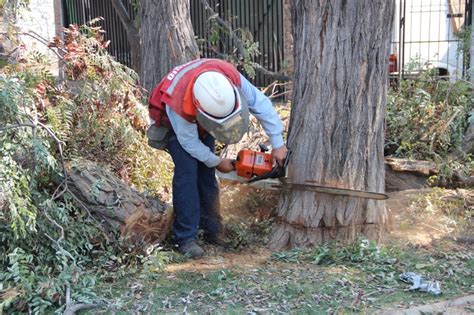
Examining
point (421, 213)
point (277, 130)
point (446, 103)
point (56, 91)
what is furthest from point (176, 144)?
point (446, 103)

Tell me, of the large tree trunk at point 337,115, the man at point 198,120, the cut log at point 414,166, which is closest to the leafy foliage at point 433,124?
the cut log at point 414,166

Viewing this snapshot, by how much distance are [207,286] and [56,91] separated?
101 inches

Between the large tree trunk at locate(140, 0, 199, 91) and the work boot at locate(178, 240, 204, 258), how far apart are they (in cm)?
297

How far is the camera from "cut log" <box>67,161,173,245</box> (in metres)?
4.41

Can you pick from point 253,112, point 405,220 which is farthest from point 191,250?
point 405,220

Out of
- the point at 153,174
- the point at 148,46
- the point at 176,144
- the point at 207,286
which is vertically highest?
the point at 148,46

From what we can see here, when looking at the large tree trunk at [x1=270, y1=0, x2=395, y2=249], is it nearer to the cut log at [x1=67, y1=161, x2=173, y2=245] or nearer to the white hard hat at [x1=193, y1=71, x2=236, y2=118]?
the white hard hat at [x1=193, y1=71, x2=236, y2=118]

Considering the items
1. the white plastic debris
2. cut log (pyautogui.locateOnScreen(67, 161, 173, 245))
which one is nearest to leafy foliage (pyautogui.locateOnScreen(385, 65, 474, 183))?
the white plastic debris

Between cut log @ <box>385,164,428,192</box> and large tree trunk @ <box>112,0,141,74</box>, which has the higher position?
large tree trunk @ <box>112,0,141,74</box>

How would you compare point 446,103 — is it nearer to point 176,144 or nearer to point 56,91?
point 176,144

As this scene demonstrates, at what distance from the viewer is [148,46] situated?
23.5 ft

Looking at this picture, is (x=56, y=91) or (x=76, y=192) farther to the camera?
(x=56, y=91)

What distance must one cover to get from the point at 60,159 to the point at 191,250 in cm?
123

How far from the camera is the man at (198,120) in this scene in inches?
166
